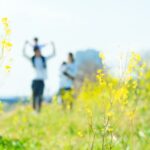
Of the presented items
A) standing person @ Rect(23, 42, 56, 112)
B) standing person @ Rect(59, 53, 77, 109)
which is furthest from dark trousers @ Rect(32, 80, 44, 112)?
standing person @ Rect(59, 53, 77, 109)

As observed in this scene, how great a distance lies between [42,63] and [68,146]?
685 cm

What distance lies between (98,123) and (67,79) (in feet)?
13.6

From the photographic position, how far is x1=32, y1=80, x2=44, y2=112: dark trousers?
16.1 metres

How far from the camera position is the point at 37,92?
1644cm

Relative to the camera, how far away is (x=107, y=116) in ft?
18.2

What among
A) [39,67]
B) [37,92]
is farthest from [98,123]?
[37,92]

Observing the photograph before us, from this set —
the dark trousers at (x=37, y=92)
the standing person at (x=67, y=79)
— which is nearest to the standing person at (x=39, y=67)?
the dark trousers at (x=37, y=92)

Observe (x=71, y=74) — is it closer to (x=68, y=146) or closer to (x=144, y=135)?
(x=144, y=135)

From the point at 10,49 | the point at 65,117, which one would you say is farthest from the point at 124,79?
the point at 65,117

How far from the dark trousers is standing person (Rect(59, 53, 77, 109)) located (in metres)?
0.57

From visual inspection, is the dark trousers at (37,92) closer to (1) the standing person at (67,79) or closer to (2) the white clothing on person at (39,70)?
(2) the white clothing on person at (39,70)

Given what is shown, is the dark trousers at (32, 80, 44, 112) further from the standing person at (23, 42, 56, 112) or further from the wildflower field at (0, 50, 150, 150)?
the wildflower field at (0, 50, 150, 150)

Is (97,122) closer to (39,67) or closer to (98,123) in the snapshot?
(98,123)

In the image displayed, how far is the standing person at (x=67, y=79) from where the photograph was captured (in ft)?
54.3
